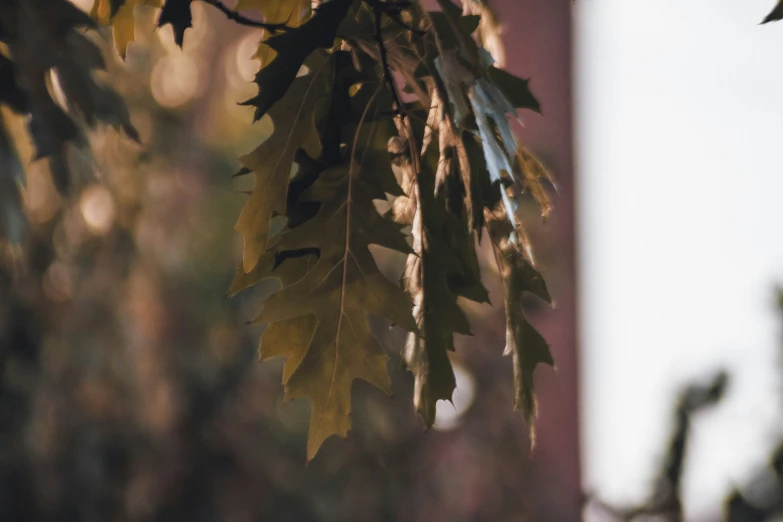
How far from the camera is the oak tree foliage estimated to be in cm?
49

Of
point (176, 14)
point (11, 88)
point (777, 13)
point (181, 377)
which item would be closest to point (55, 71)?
point (11, 88)

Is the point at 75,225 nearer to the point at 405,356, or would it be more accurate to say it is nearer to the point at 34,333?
the point at 34,333

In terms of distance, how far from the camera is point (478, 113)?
0.45m

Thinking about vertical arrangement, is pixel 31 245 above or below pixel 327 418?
below

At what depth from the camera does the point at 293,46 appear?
18.7 inches

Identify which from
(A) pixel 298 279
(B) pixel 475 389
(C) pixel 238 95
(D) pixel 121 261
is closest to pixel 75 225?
(D) pixel 121 261

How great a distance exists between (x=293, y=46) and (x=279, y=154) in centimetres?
7

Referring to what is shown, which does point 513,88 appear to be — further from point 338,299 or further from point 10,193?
point 10,193

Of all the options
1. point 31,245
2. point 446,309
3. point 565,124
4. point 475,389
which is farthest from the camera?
point 565,124

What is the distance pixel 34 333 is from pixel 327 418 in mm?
2186

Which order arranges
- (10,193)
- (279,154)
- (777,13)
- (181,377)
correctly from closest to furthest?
(777,13) → (279,154) → (10,193) → (181,377)

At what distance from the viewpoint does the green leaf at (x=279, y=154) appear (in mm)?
501

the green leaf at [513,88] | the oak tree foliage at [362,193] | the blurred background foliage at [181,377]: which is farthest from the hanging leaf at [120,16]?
the blurred background foliage at [181,377]

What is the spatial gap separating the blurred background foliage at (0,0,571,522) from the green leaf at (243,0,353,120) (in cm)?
203
